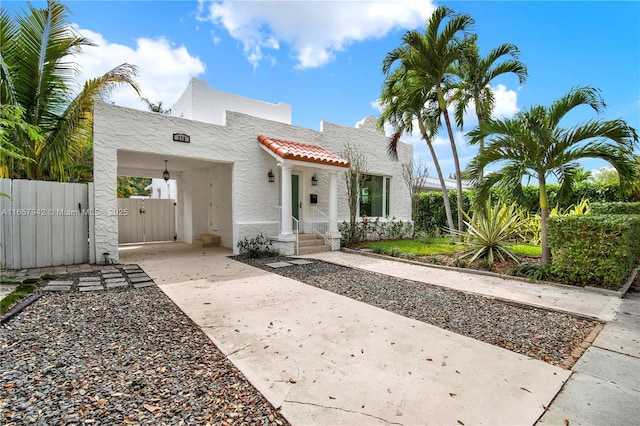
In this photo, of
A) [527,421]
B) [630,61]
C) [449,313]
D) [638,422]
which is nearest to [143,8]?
[449,313]

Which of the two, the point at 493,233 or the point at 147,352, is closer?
the point at 147,352

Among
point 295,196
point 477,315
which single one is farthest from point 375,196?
point 477,315

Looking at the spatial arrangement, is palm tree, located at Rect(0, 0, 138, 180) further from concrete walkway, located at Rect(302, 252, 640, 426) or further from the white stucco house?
concrete walkway, located at Rect(302, 252, 640, 426)

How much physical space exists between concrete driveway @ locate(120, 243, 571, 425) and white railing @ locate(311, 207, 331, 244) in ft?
20.5

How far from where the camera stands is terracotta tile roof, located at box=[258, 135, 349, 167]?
9.72 m

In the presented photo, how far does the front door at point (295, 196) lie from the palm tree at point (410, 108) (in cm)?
409

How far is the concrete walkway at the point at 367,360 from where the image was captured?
7.66ft

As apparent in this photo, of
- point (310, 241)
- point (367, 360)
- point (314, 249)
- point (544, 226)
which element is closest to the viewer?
point (367, 360)

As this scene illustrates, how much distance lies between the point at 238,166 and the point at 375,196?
6.93 metres

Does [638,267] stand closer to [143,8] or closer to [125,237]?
[143,8]

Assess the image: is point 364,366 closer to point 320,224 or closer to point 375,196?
point 320,224

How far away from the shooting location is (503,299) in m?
5.24

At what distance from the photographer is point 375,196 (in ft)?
47.6

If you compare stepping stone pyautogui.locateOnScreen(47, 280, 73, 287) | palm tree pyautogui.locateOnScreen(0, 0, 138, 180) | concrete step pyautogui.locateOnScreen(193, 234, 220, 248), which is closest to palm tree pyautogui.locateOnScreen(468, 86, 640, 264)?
stepping stone pyautogui.locateOnScreen(47, 280, 73, 287)
